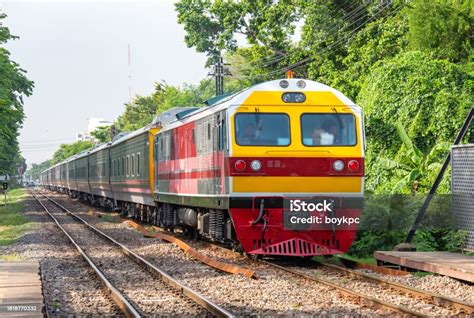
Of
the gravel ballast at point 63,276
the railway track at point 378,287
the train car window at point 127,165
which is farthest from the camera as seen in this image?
the train car window at point 127,165

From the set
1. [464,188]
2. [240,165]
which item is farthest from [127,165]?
[464,188]

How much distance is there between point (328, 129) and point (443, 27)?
56.2 ft

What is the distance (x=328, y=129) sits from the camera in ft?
47.5

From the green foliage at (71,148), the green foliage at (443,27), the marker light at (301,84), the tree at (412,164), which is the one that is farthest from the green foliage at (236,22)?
the green foliage at (71,148)

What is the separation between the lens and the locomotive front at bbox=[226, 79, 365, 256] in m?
13.9

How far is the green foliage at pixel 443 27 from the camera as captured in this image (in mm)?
29828

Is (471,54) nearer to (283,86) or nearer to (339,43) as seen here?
(339,43)

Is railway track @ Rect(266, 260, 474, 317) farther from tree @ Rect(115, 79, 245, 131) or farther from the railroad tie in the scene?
tree @ Rect(115, 79, 245, 131)

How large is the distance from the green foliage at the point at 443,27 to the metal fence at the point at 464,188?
1597 cm

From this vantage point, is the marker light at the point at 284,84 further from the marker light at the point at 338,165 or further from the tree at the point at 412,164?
the tree at the point at 412,164

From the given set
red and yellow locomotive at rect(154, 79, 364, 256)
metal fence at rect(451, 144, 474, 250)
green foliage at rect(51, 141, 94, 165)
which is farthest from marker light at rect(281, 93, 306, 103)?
green foliage at rect(51, 141, 94, 165)

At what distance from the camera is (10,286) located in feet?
34.6

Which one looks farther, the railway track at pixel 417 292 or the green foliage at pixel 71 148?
the green foliage at pixel 71 148

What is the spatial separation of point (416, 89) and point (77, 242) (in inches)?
443
